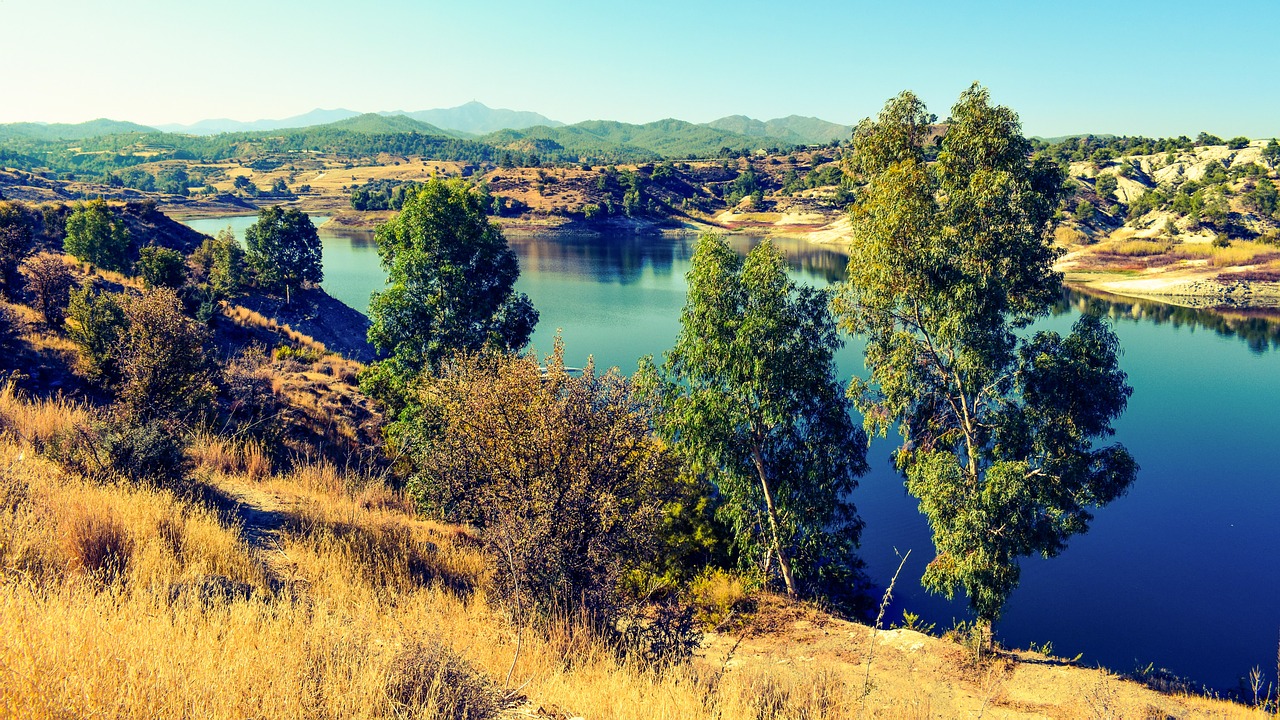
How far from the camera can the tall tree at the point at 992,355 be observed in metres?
11.2

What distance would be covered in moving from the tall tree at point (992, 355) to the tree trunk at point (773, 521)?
3047 mm

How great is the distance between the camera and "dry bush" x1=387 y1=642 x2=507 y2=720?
405cm

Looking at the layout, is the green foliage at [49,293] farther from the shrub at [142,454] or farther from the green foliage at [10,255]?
the shrub at [142,454]

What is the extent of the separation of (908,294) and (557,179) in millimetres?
127876

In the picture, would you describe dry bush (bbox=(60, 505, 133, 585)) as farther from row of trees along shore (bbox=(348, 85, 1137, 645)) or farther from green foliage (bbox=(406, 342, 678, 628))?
row of trees along shore (bbox=(348, 85, 1137, 645))

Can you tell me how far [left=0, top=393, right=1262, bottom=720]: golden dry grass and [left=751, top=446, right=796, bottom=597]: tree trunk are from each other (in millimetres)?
3907

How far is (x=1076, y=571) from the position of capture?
18.7 meters

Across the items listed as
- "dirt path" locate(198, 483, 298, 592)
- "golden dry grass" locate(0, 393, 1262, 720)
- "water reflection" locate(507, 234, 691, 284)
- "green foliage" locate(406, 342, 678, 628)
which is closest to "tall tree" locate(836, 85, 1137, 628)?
"golden dry grass" locate(0, 393, 1262, 720)

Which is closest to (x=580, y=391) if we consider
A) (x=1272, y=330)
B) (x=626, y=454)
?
(x=626, y=454)

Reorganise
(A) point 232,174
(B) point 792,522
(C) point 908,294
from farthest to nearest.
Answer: (A) point 232,174 → (B) point 792,522 → (C) point 908,294

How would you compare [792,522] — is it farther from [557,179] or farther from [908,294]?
[557,179]

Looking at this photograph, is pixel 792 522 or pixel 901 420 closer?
pixel 901 420

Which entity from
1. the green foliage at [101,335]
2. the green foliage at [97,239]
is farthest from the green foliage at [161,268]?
the green foliage at [101,335]

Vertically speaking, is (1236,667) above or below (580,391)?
below
